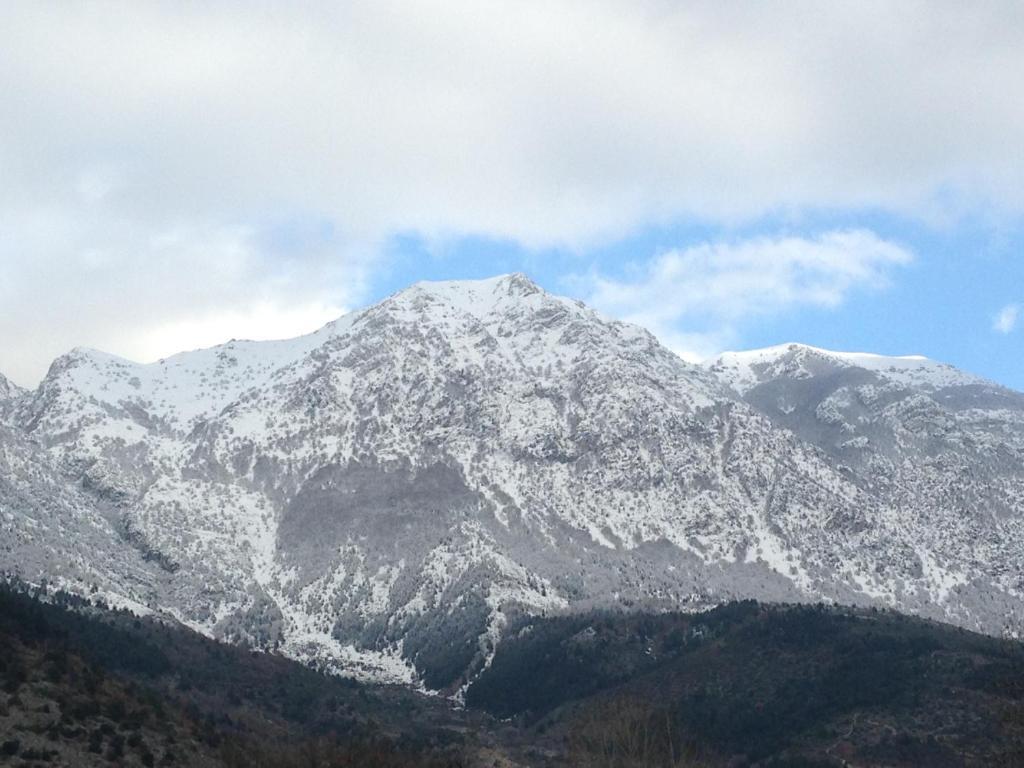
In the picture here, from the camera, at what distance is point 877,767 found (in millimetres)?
199375

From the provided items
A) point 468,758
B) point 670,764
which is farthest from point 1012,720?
point 468,758

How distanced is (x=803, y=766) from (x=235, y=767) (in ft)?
397

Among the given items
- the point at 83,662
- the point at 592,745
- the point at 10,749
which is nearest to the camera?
the point at 10,749

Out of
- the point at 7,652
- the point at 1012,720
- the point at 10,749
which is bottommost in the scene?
the point at 10,749

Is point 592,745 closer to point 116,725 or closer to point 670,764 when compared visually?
point 670,764

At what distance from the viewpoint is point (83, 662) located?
11969cm

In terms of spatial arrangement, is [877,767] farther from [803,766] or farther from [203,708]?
[203,708]

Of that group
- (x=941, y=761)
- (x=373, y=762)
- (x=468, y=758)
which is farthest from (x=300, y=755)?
(x=941, y=761)

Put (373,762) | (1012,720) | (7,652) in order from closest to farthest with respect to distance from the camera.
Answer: (1012,720)
(7,652)
(373,762)

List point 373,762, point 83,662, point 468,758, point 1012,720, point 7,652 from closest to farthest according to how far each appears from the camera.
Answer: point 1012,720
point 7,652
point 83,662
point 373,762
point 468,758

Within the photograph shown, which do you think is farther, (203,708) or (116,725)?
(203,708)

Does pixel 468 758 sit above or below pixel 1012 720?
below

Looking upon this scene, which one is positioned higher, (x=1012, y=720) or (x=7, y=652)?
(x=1012, y=720)

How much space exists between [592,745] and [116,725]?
6256 cm
